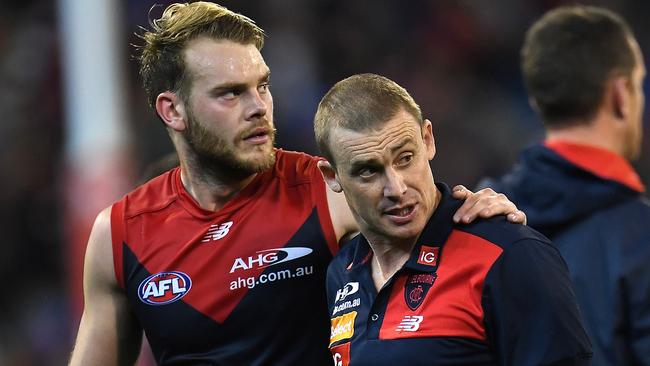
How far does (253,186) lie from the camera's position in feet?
14.1

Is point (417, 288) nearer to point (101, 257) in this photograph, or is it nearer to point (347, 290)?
point (347, 290)

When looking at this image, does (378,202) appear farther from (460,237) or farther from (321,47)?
(321,47)

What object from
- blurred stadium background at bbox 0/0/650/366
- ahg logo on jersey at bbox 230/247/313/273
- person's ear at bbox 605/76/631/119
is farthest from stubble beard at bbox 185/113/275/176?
blurred stadium background at bbox 0/0/650/366

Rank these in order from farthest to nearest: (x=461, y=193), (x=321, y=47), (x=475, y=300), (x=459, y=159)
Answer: (x=321, y=47), (x=459, y=159), (x=461, y=193), (x=475, y=300)

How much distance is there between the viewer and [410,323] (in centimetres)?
340

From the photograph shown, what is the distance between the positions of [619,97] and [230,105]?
149 cm

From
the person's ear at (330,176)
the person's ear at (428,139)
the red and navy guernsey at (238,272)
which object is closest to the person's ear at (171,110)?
the red and navy guernsey at (238,272)

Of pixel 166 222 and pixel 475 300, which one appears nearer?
pixel 475 300

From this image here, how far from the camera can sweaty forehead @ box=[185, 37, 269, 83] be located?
13.4 ft

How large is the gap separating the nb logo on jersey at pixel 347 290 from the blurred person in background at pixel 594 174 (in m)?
0.98

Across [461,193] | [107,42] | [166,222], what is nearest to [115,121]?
[107,42]

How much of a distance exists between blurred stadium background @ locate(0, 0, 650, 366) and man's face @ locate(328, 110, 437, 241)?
6.88 metres

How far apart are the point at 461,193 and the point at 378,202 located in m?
0.31

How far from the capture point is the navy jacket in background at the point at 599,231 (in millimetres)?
4176
